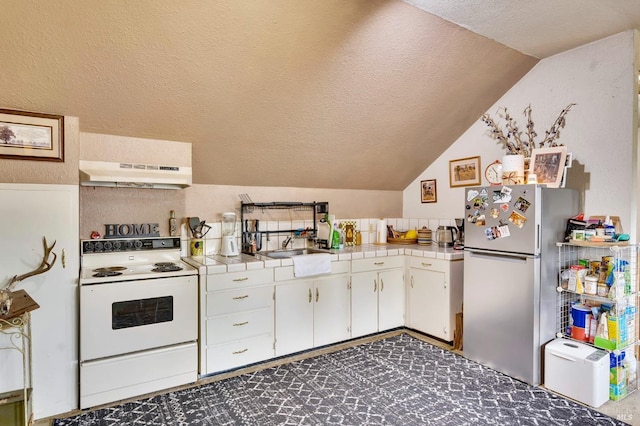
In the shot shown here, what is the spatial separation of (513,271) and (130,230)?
305cm

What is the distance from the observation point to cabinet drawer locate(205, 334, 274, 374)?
284cm

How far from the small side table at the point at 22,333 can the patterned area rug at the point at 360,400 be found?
269 millimetres

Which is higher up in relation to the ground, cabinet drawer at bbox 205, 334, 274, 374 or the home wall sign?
the home wall sign

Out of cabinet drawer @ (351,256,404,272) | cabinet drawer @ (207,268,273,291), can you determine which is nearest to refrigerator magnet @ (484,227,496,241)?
cabinet drawer @ (351,256,404,272)

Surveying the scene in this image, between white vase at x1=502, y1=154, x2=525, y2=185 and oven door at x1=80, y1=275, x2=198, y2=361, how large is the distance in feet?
8.53

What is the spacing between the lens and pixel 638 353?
3.02m

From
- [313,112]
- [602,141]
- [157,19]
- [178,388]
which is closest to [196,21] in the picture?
[157,19]

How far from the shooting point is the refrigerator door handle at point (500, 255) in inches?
110

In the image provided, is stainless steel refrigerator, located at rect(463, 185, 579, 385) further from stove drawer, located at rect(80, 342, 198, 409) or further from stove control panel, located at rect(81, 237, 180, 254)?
stove control panel, located at rect(81, 237, 180, 254)

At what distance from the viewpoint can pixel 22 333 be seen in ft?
6.35

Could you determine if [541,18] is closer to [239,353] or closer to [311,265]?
[311,265]

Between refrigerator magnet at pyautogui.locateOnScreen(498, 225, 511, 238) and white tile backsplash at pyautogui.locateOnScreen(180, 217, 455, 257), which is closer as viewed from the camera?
refrigerator magnet at pyautogui.locateOnScreen(498, 225, 511, 238)

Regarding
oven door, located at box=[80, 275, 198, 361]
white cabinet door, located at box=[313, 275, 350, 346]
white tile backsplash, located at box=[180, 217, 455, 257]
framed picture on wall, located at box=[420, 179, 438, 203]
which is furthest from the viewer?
framed picture on wall, located at box=[420, 179, 438, 203]

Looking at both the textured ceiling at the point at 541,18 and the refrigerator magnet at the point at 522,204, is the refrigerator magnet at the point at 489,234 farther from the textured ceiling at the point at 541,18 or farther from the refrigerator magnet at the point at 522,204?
the textured ceiling at the point at 541,18
